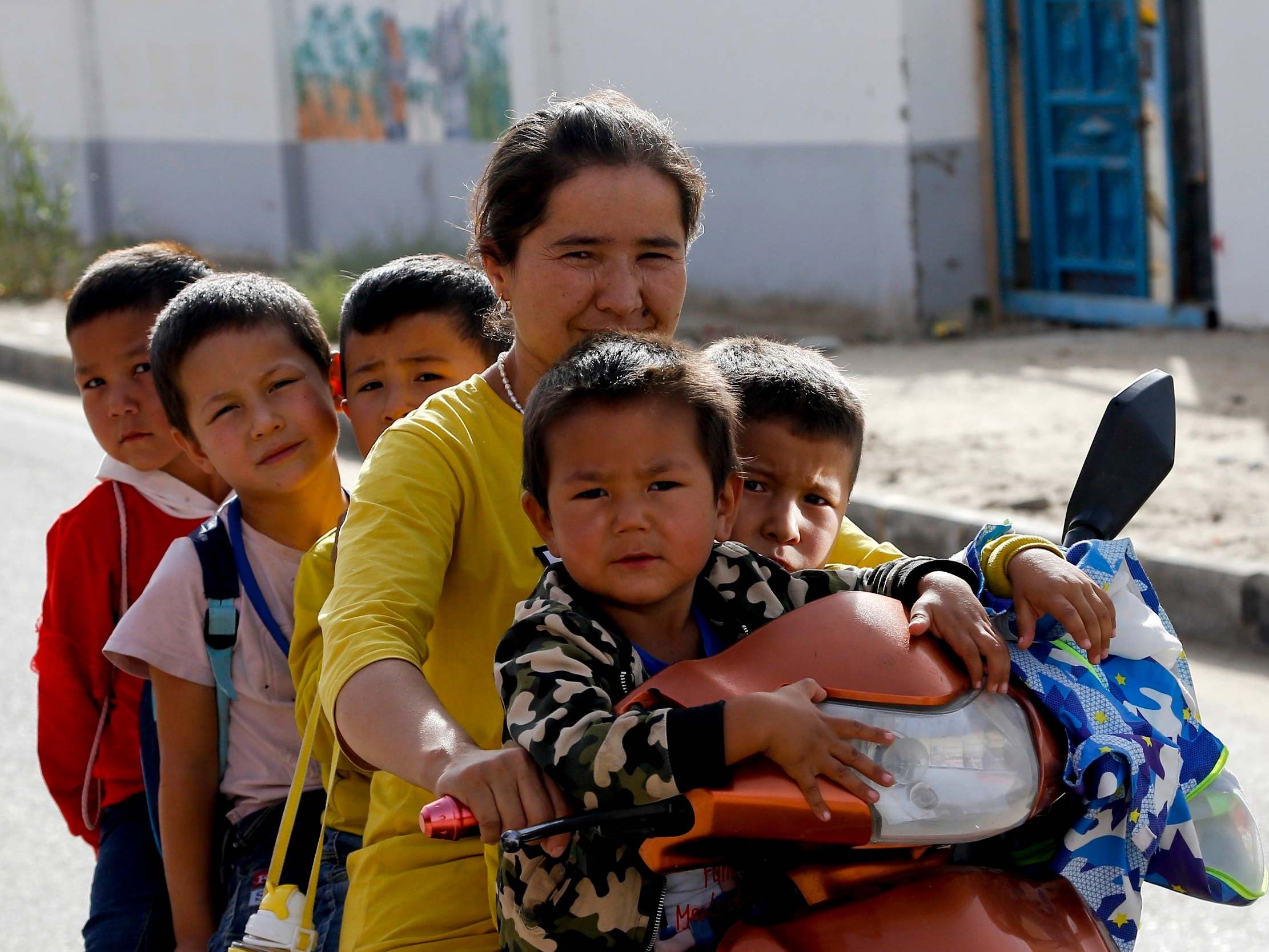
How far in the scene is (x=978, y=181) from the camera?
9.75 meters

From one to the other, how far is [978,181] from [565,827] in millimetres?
9016

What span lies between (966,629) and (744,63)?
9184 millimetres

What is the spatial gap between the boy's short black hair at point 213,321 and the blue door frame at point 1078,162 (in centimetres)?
747

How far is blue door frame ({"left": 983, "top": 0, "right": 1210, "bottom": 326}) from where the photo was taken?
909 centimetres

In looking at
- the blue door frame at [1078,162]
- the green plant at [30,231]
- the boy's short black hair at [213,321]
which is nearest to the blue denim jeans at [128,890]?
the boy's short black hair at [213,321]

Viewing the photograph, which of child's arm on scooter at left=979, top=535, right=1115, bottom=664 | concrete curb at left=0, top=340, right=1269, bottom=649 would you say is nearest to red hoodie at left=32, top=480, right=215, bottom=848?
child's arm on scooter at left=979, top=535, right=1115, bottom=664

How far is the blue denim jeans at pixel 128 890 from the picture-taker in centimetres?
213

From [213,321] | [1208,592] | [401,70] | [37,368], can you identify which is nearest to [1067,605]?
[213,321]

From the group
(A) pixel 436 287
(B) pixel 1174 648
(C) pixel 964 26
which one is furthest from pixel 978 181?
(B) pixel 1174 648

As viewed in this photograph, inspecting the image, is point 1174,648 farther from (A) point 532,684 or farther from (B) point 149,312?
(B) point 149,312

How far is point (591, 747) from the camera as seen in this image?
4.28ft

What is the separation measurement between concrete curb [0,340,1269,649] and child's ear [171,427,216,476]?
348 cm

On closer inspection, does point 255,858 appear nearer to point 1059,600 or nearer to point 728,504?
point 728,504

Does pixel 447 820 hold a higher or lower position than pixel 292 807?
higher
